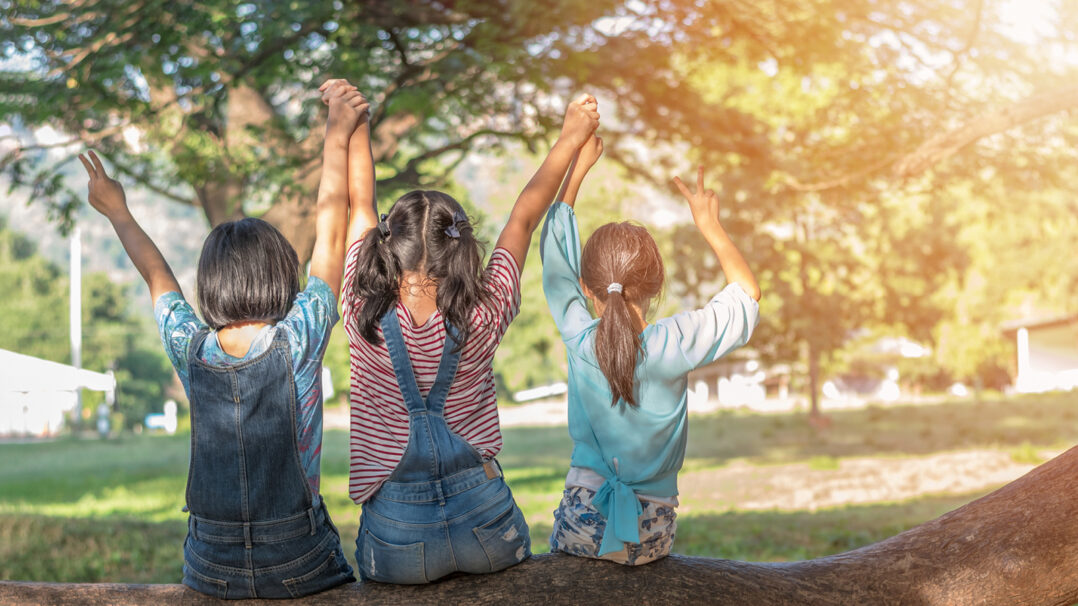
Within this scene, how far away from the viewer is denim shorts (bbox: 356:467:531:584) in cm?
266

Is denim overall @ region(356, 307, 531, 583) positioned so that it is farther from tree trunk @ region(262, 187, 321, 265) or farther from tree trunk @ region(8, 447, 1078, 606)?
tree trunk @ region(262, 187, 321, 265)

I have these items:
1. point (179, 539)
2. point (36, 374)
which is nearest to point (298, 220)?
point (179, 539)

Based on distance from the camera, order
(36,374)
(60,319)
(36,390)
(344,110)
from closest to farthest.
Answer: (344,110), (36,374), (36,390), (60,319)

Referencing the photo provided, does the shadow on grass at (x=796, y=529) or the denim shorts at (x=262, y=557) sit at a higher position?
the denim shorts at (x=262, y=557)

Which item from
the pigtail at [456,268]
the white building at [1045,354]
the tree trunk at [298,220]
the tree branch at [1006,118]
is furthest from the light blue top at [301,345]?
the white building at [1045,354]

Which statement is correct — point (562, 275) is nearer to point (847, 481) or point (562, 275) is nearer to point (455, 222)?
point (455, 222)

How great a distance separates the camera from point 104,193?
9.88ft

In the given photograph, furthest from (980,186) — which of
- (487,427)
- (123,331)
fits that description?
(123,331)

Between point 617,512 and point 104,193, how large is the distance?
1.79 metres

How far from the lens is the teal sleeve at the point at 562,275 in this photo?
9.43 feet

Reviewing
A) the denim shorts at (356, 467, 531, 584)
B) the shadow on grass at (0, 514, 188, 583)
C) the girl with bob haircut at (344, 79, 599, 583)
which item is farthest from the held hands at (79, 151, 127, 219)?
the shadow on grass at (0, 514, 188, 583)

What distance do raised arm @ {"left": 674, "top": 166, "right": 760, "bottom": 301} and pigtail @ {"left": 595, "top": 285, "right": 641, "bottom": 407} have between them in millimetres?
318

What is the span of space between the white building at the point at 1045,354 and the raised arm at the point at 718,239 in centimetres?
3438

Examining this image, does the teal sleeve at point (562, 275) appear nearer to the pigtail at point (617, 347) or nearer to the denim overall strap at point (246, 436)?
the pigtail at point (617, 347)
